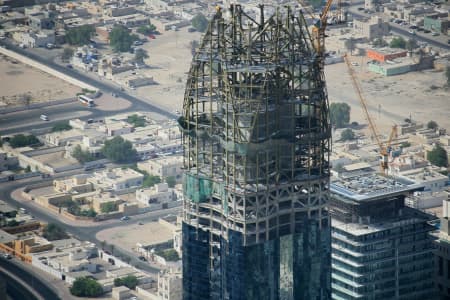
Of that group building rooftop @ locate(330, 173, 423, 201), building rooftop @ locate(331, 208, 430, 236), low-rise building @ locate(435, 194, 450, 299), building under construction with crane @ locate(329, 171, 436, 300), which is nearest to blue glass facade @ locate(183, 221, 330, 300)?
building under construction with crane @ locate(329, 171, 436, 300)

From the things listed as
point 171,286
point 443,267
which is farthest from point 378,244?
point 171,286

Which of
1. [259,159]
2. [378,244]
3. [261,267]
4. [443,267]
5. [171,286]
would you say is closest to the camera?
[259,159]

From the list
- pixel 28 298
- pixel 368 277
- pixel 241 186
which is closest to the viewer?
pixel 241 186

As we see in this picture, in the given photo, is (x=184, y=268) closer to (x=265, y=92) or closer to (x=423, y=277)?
(x=265, y=92)

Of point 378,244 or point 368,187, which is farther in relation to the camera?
point 368,187

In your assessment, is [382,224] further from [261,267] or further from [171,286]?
[171,286]

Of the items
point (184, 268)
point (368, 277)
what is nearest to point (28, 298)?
point (368, 277)

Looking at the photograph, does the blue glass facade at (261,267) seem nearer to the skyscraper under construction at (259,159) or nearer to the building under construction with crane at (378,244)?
the skyscraper under construction at (259,159)

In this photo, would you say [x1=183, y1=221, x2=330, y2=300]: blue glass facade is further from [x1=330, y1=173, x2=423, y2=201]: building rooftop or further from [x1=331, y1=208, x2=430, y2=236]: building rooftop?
[x1=330, y1=173, x2=423, y2=201]: building rooftop
